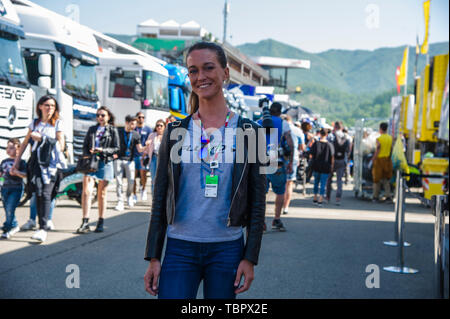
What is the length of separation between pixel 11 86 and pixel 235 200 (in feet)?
19.9

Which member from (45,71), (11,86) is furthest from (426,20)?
(11,86)

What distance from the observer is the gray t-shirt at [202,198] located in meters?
2.53

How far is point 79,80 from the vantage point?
1188 centimetres

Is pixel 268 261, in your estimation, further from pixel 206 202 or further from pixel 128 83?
pixel 128 83

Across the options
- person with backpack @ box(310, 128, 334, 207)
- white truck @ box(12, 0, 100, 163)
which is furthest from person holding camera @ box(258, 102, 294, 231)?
white truck @ box(12, 0, 100, 163)

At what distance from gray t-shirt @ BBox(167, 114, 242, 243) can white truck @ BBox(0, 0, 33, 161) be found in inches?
201

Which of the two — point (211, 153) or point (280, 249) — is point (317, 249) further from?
point (211, 153)

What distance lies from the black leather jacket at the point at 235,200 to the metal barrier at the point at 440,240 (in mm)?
2586

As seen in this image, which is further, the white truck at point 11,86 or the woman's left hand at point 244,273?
the white truck at point 11,86

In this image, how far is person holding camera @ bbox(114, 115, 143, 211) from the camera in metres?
10.7

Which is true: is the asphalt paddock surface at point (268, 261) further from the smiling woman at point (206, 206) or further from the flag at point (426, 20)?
the flag at point (426, 20)

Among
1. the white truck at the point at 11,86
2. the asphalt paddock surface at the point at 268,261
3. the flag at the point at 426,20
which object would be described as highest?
the flag at the point at 426,20

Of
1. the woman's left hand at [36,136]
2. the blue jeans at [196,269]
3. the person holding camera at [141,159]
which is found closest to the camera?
the blue jeans at [196,269]

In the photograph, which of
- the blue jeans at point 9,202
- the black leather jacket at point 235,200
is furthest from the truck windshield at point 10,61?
the black leather jacket at point 235,200
